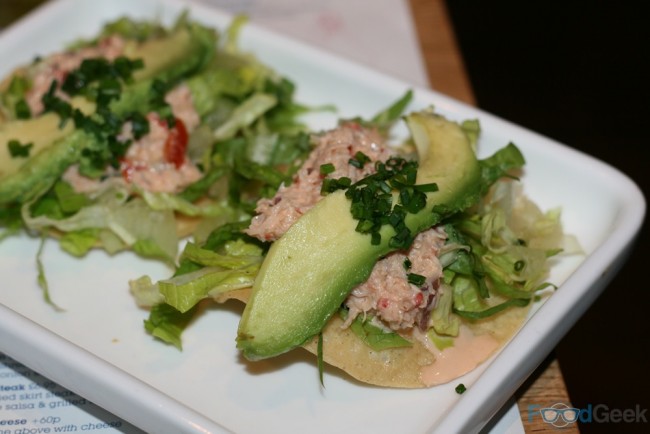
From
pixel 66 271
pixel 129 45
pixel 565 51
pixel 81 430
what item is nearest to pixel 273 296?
pixel 81 430

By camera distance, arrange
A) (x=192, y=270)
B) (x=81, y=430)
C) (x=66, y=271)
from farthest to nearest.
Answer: (x=66, y=271) → (x=192, y=270) → (x=81, y=430)

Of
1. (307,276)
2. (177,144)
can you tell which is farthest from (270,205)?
(177,144)

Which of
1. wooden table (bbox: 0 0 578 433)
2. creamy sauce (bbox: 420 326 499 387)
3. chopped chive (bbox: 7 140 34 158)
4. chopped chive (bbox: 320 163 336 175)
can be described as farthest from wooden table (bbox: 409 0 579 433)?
chopped chive (bbox: 7 140 34 158)

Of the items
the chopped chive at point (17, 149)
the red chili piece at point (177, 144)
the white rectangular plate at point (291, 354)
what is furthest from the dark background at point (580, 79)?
the chopped chive at point (17, 149)

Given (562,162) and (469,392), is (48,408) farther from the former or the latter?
(562,162)

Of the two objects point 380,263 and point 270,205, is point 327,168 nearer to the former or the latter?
point 270,205

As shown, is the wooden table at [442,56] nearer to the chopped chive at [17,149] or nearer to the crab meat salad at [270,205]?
the crab meat salad at [270,205]

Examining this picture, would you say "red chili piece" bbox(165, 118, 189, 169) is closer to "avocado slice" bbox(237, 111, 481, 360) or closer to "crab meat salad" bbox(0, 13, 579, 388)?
"crab meat salad" bbox(0, 13, 579, 388)
